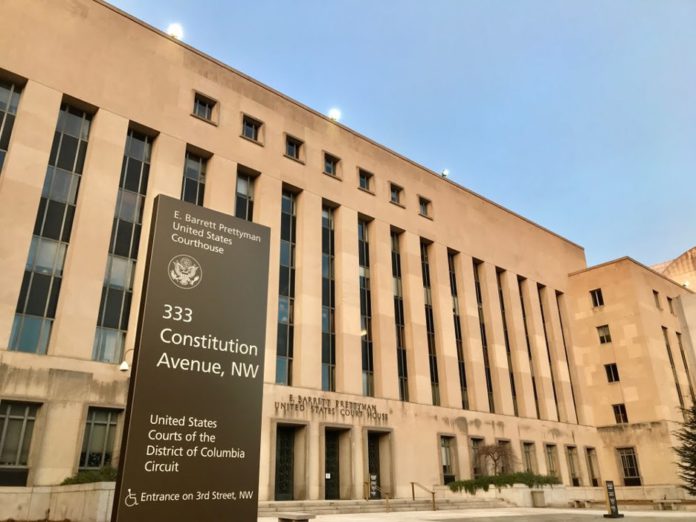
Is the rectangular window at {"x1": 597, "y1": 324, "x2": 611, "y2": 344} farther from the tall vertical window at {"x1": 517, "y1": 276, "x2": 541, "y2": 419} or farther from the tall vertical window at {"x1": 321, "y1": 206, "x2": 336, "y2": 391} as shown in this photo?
the tall vertical window at {"x1": 321, "y1": 206, "x2": 336, "y2": 391}

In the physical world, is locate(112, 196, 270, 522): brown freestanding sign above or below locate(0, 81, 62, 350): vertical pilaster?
below

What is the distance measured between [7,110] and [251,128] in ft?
41.7

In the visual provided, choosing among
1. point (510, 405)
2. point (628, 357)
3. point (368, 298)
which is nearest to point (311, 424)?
point (368, 298)

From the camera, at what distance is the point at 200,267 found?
7.57 m

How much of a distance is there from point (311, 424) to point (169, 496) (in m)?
22.9

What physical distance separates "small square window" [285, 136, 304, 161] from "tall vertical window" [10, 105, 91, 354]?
11421 millimetres

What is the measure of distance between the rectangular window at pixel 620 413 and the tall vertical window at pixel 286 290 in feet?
98.2

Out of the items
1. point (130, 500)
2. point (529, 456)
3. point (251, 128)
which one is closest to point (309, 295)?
point (251, 128)

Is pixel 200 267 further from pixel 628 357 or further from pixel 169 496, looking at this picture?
pixel 628 357

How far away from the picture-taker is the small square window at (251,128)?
3291 centimetres

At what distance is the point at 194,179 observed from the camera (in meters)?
30.2

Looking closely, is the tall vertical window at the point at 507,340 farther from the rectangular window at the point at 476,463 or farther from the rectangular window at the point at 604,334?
the rectangular window at the point at 604,334

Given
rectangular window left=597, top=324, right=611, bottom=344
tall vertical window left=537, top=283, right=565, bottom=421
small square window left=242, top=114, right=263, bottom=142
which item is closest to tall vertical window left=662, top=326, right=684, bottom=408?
rectangular window left=597, top=324, right=611, bottom=344

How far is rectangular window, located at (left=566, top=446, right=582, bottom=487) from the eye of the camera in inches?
1660
